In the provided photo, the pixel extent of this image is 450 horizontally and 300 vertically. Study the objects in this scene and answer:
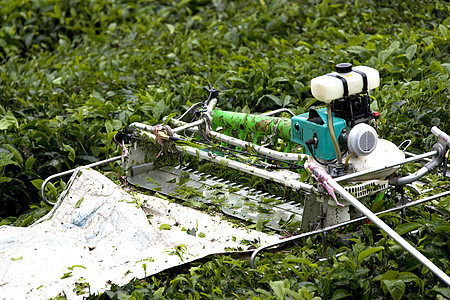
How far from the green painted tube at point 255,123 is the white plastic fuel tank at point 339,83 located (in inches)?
34.1

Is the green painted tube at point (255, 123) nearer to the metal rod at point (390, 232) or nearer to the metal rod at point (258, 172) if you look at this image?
the metal rod at point (258, 172)

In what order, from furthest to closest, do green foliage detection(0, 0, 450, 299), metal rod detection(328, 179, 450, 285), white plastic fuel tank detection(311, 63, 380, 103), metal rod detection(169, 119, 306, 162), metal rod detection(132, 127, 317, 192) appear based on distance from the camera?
metal rod detection(169, 119, 306, 162) → metal rod detection(132, 127, 317, 192) → white plastic fuel tank detection(311, 63, 380, 103) → green foliage detection(0, 0, 450, 299) → metal rod detection(328, 179, 450, 285)

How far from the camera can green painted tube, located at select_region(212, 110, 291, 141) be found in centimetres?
505

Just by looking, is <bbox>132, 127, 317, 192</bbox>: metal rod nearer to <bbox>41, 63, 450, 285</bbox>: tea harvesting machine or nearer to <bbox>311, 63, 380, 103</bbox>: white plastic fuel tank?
<bbox>41, 63, 450, 285</bbox>: tea harvesting machine

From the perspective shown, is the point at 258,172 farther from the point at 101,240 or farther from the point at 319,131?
the point at 101,240

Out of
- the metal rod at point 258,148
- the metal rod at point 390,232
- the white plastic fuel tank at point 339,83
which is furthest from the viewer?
the metal rod at point 258,148

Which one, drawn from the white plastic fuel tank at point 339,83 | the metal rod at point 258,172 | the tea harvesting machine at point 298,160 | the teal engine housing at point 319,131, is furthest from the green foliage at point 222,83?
the white plastic fuel tank at point 339,83

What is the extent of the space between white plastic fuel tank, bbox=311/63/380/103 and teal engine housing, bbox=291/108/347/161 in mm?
182

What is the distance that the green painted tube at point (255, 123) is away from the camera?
16.6 ft

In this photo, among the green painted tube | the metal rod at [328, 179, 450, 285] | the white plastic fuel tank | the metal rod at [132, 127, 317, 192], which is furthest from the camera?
the green painted tube

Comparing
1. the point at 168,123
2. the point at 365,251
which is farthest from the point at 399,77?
the point at 365,251

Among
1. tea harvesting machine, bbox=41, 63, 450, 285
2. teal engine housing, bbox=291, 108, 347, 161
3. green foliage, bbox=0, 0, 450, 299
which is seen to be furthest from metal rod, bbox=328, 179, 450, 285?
teal engine housing, bbox=291, 108, 347, 161

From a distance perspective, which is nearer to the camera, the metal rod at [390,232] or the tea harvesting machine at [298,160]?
the metal rod at [390,232]

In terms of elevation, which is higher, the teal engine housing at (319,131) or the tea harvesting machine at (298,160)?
the teal engine housing at (319,131)
